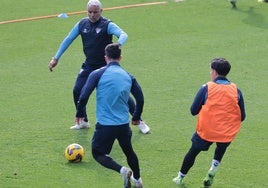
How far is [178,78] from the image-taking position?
42.9 feet

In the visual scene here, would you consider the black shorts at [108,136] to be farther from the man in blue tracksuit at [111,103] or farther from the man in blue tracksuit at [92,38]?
the man in blue tracksuit at [92,38]

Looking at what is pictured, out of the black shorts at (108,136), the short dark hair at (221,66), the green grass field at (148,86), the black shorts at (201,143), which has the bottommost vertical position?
the green grass field at (148,86)

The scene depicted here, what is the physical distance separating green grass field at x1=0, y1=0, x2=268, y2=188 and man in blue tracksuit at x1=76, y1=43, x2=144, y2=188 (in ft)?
2.18

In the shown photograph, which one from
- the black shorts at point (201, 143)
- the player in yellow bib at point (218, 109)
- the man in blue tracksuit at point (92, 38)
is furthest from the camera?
the man in blue tracksuit at point (92, 38)

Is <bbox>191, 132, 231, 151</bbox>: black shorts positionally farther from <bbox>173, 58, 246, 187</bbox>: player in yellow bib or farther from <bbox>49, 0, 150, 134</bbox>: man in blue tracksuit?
<bbox>49, 0, 150, 134</bbox>: man in blue tracksuit

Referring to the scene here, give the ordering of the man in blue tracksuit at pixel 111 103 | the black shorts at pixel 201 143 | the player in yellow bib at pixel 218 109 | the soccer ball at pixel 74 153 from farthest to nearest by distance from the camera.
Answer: the soccer ball at pixel 74 153, the black shorts at pixel 201 143, the player in yellow bib at pixel 218 109, the man in blue tracksuit at pixel 111 103

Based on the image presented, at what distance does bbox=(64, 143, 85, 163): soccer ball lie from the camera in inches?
363

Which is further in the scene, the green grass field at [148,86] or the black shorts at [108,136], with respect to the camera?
the green grass field at [148,86]

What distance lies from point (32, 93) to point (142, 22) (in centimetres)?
547

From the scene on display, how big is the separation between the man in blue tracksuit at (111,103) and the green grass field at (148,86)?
0.66 m

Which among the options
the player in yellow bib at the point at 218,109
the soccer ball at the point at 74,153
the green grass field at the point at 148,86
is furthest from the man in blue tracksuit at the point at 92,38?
the player in yellow bib at the point at 218,109

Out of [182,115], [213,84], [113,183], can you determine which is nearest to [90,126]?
[182,115]

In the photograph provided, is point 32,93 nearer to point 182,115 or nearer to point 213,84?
point 182,115

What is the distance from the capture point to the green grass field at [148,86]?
9016 mm
